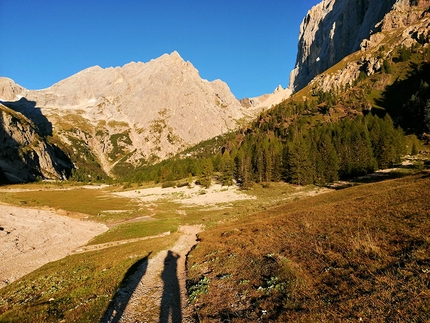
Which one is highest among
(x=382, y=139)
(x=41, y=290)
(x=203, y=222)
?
(x=382, y=139)

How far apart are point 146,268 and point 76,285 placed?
20.0 ft

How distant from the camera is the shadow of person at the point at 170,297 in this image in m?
13.7

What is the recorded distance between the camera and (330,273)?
13.7 meters

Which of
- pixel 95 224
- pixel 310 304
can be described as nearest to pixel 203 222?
pixel 95 224

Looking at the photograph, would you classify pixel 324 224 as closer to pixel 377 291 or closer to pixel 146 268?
pixel 377 291

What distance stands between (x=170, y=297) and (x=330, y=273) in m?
10.4

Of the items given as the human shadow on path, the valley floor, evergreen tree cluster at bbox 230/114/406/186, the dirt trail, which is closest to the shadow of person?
the dirt trail

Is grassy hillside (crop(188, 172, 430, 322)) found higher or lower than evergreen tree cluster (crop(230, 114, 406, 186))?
lower

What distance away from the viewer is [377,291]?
10461 mm

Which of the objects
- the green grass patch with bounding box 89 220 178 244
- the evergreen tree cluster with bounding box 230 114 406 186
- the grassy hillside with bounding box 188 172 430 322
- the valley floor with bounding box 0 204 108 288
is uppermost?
the evergreen tree cluster with bounding box 230 114 406 186

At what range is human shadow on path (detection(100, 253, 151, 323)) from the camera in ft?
46.0

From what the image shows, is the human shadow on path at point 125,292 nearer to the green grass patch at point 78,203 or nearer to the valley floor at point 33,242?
the valley floor at point 33,242

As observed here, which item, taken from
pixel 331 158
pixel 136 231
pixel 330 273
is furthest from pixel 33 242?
pixel 331 158

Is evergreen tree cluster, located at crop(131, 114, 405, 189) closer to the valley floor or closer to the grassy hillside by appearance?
the valley floor
